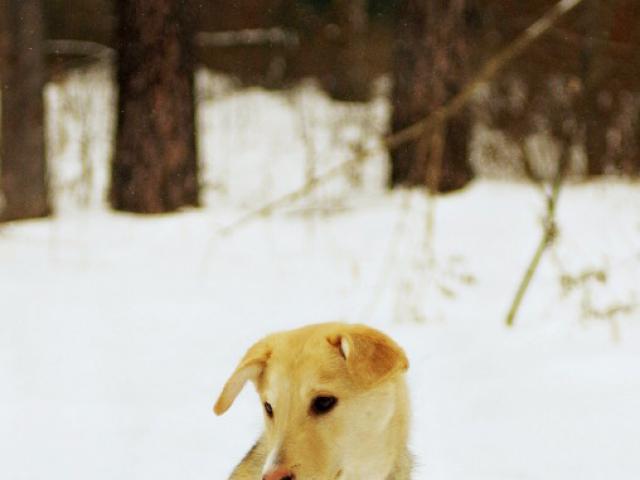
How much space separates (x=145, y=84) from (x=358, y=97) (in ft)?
29.6

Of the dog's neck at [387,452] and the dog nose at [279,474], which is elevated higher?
the dog nose at [279,474]

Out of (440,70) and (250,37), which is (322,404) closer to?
(440,70)

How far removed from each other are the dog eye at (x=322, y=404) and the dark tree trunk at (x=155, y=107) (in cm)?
639

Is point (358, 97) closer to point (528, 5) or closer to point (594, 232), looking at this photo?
point (528, 5)

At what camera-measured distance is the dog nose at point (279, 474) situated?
3041 millimetres

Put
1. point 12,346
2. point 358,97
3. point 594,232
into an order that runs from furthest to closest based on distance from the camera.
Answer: point 358,97, point 594,232, point 12,346

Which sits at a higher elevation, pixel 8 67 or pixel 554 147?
pixel 8 67

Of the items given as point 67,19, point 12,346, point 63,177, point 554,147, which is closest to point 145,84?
point 63,177

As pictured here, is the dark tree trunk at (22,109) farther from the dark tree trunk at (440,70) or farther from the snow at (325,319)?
the dark tree trunk at (440,70)

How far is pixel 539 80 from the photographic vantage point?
46.4ft

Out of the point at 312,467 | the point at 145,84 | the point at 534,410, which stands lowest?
the point at 534,410

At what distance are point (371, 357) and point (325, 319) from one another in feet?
10.3

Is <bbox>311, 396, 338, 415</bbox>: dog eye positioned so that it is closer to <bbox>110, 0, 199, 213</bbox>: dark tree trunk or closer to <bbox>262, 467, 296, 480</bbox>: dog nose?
<bbox>262, 467, 296, 480</bbox>: dog nose

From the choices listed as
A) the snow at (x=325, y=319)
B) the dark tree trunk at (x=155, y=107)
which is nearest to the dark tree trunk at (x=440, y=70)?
the snow at (x=325, y=319)
